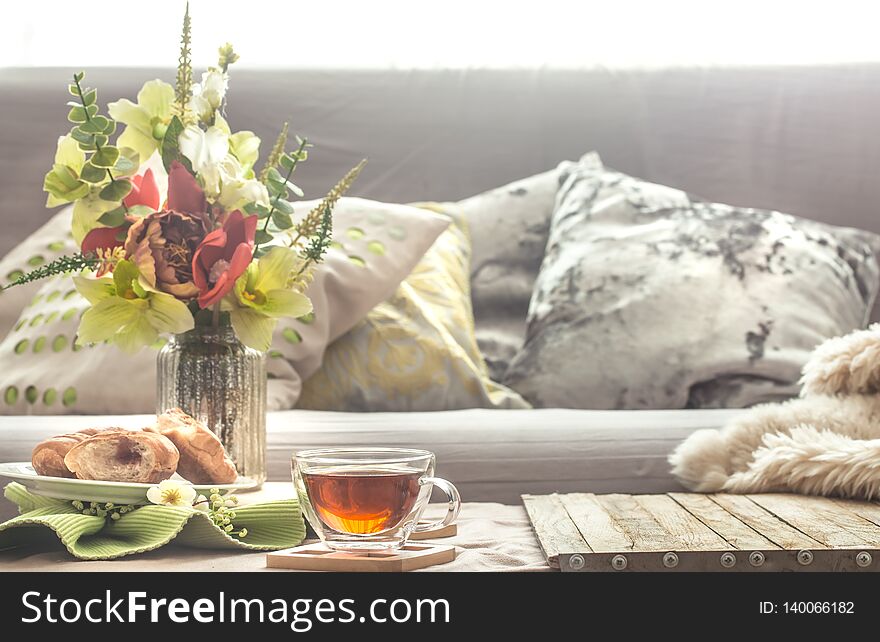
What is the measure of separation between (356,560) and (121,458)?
0.21 m

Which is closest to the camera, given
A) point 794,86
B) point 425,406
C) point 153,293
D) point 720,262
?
point 153,293

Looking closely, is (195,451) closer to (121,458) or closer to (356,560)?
(121,458)

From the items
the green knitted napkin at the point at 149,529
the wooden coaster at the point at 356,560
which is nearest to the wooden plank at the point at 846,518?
the wooden coaster at the point at 356,560

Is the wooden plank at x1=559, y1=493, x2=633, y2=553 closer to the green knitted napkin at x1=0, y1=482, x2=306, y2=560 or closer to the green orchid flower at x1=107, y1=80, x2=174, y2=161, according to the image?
the green knitted napkin at x1=0, y1=482, x2=306, y2=560

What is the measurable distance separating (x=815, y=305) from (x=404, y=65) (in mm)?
1105

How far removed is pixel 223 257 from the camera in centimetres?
85

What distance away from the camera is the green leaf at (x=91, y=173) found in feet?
2.82

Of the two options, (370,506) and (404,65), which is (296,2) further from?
(370,506)

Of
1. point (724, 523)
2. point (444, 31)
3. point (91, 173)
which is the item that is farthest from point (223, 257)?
point (444, 31)

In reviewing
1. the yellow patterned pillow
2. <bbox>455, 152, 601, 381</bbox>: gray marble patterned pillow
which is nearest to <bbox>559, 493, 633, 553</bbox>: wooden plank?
the yellow patterned pillow

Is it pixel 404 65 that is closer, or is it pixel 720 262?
pixel 720 262

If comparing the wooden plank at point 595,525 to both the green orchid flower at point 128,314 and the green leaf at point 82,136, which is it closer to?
the green orchid flower at point 128,314
